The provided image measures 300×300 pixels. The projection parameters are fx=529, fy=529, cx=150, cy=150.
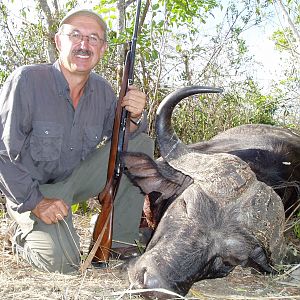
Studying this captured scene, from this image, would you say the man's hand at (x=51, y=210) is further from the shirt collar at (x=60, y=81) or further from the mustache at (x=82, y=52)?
the mustache at (x=82, y=52)

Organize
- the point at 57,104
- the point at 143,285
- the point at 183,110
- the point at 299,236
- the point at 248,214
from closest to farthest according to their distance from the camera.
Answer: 1. the point at 143,285
2. the point at 248,214
3. the point at 57,104
4. the point at 299,236
5. the point at 183,110

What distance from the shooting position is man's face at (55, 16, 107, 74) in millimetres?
4477

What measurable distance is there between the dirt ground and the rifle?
0.19 m

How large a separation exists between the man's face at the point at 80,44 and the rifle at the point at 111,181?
1.00ft

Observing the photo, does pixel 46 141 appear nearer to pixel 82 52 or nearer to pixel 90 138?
pixel 90 138

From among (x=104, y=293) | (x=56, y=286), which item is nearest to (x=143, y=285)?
(x=104, y=293)

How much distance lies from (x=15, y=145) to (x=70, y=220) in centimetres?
77

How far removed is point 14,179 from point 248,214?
177 centimetres

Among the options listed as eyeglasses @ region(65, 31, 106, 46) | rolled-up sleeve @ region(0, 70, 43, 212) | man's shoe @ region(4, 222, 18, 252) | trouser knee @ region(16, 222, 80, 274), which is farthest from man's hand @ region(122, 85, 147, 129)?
man's shoe @ region(4, 222, 18, 252)

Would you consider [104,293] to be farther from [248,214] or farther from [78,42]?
[78,42]

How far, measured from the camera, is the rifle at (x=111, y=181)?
4.08 metres

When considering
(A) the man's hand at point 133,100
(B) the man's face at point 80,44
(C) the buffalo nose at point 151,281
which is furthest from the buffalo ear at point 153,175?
(C) the buffalo nose at point 151,281

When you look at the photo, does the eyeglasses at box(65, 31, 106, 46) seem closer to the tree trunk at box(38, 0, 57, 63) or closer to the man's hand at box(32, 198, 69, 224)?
the man's hand at box(32, 198, 69, 224)

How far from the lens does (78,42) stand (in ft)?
15.0
